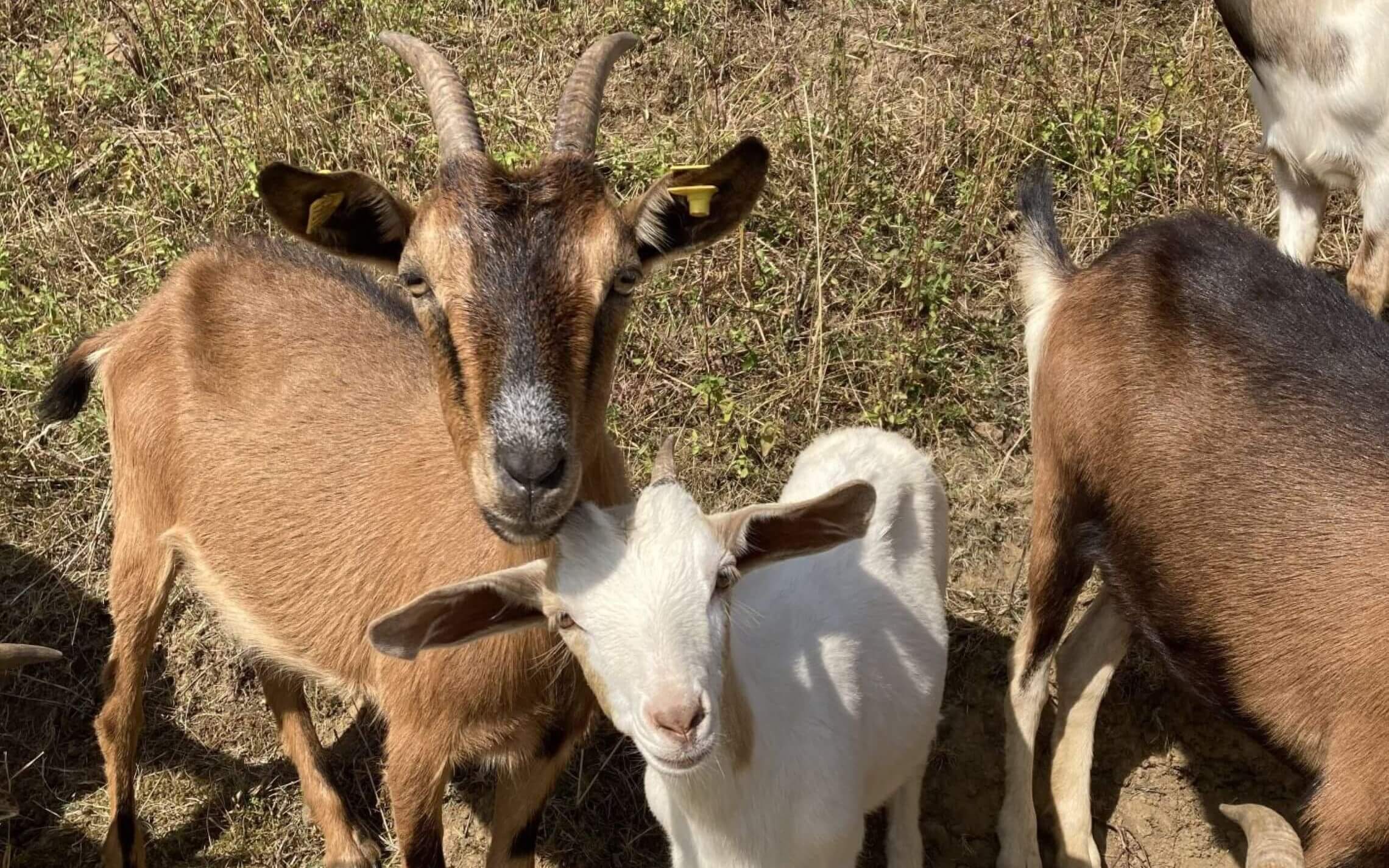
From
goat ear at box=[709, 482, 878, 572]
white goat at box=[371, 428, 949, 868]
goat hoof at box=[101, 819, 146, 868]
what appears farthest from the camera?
goat hoof at box=[101, 819, 146, 868]

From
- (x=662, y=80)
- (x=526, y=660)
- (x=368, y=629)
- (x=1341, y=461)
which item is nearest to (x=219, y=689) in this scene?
(x=526, y=660)

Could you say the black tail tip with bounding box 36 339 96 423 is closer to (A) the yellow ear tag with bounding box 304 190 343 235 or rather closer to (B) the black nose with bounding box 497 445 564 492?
(A) the yellow ear tag with bounding box 304 190 343 235

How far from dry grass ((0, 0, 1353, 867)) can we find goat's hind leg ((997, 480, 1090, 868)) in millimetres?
206

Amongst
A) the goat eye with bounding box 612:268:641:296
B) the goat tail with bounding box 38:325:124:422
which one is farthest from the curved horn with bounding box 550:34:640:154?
the goat tail with bounding box 38:325:124:422

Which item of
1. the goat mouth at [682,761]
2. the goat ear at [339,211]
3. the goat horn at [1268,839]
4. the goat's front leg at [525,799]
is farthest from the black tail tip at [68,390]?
the goat horn at [1268,839]

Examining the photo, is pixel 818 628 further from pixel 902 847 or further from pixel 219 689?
pixel 219 689

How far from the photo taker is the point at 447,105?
11.6 feet

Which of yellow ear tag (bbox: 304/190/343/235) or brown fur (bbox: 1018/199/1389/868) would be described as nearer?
yellow ear tag (bbox: 304/190/343/235)

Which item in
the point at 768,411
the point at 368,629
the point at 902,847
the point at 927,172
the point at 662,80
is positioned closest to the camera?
the point at 368,629

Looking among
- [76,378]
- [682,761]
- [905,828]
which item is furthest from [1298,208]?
[76,378]

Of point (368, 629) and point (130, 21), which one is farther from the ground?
point (368, 629)

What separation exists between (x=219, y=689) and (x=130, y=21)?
11.3 ft

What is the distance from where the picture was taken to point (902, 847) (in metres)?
4.38

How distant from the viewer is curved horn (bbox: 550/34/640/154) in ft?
11.7
